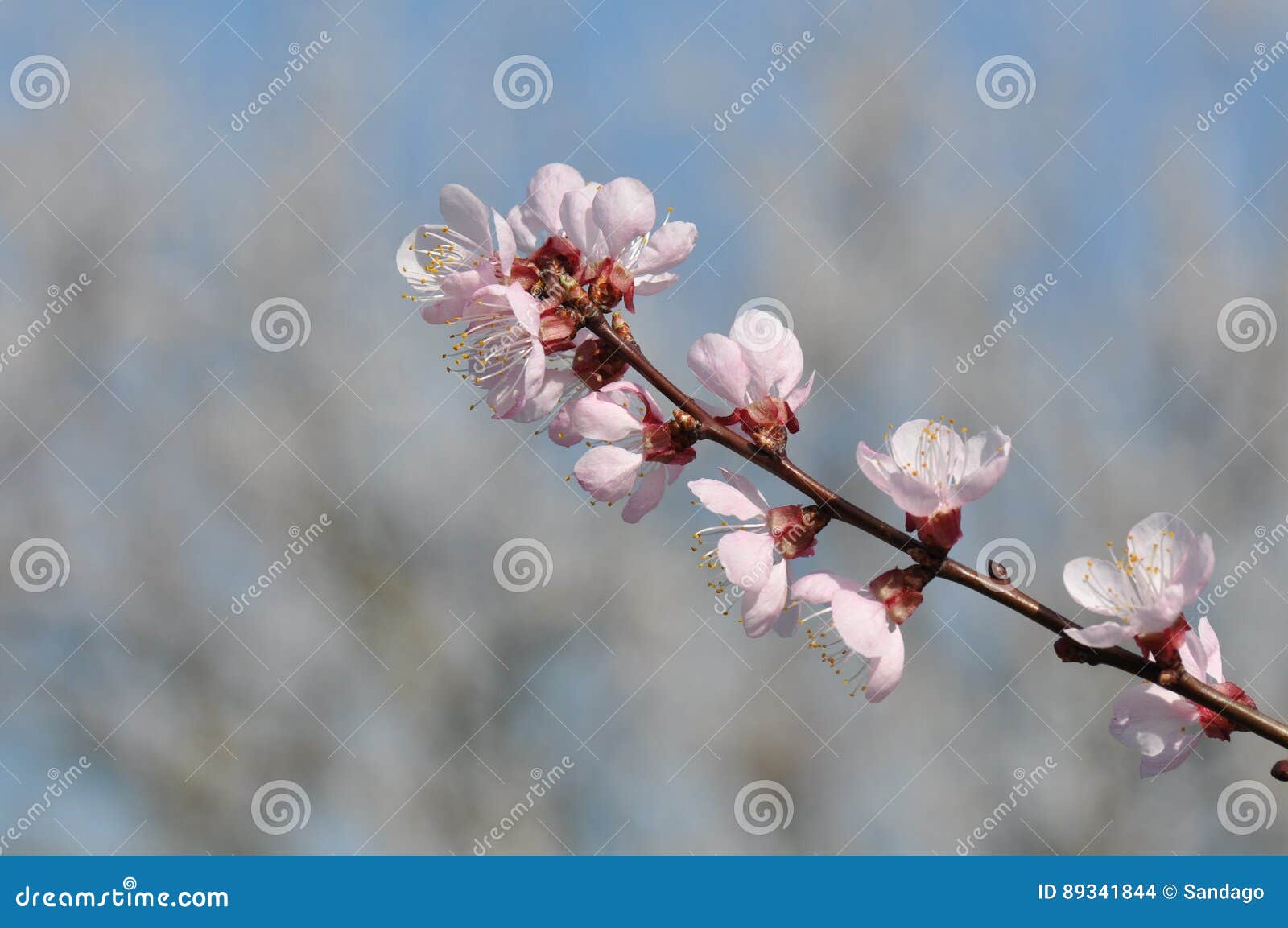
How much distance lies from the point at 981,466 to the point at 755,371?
0.79 feet

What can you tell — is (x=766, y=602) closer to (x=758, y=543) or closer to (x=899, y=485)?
(x=758, y=543)

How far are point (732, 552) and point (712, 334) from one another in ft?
0.71

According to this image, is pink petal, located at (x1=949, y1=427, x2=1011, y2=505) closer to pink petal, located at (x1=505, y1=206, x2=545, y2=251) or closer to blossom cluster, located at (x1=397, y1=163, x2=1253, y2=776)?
blossom cluster, located at (x1=397, y1=163, x2=1253, y2=776)

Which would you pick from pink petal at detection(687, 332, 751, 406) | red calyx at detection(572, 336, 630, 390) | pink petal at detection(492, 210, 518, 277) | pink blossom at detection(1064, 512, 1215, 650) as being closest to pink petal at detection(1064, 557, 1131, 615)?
pink blossom at detection(1064, 512, 1215, 650)

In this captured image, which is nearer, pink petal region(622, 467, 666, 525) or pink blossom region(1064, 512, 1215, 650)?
pink blossom region(1064, 512, 1215, 650)

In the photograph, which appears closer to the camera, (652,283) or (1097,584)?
(1097,584)

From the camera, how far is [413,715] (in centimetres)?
746

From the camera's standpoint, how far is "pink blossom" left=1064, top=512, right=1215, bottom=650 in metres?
0.96

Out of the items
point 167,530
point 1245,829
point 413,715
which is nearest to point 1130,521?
point 1245,829

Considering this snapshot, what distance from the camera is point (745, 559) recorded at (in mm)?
1015

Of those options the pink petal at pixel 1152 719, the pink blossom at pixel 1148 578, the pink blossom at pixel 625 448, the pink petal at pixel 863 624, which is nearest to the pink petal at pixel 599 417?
the pink blossom at pixel 625 448

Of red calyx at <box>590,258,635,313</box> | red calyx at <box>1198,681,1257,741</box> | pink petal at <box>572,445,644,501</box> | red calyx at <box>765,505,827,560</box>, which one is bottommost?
pink petal at <box>572,445,644,501</box>

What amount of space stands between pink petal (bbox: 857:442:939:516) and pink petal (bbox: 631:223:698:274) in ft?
0.99

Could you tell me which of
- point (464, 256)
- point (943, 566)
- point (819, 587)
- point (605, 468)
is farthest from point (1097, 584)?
point (464, 256)
